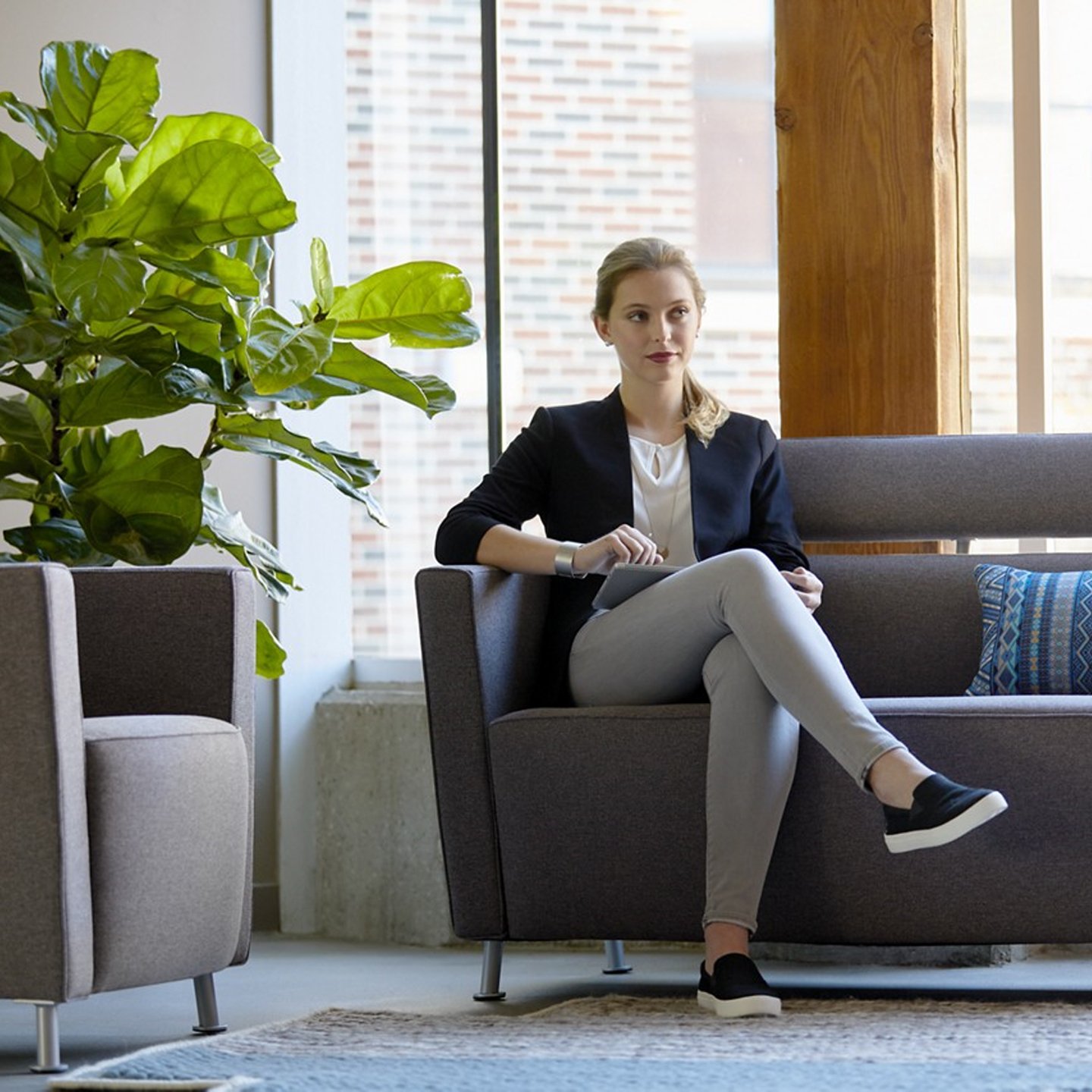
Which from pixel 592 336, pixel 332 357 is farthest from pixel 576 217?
pixel 332 357

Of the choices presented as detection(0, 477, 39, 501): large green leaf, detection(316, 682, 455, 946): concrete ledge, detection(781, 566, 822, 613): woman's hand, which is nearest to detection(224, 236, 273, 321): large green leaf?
detection(0, 477, 39, 501): large green leaf

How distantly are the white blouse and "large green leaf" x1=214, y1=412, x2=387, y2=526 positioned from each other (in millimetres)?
434

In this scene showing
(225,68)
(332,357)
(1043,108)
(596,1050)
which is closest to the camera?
(596,1050)

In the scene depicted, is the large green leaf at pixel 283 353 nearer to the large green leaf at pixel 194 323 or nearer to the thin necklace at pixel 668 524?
the large green leaf at pixel 194 323

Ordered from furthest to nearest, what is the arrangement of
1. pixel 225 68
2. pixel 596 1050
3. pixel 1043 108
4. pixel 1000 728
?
1. pixel 225 68
2. pixel 1043 108
3. pixel 1000 728
4. pixel 596 1050

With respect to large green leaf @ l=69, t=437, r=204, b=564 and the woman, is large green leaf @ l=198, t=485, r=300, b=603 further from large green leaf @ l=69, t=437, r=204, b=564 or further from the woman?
the woman

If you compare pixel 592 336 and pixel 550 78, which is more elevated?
pixel 550 78

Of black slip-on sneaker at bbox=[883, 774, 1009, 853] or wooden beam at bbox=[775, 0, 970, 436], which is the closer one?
black slip-on sneaker at bbox=[883, 774, 1009, 853]

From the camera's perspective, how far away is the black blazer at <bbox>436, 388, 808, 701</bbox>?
2.72 metres

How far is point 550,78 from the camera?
379cm

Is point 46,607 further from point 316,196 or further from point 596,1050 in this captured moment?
point 316,196

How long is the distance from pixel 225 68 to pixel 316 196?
32 centimetres

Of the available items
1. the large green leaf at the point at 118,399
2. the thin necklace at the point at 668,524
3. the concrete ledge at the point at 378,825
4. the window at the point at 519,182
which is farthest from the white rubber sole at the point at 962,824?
the window at the point at 519,182

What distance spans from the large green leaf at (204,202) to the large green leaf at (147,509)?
32 centimetres
